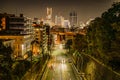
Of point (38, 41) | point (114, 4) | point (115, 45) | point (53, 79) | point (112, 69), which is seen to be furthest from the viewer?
point (38, 41)

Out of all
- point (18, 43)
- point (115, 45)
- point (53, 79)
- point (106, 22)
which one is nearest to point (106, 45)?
point (106, 22)

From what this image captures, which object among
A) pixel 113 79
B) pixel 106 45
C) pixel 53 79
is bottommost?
pixel 53 79

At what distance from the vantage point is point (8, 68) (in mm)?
15258

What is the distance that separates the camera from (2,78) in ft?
49.7

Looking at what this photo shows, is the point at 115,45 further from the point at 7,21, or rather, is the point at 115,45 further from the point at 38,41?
the point at 38,41

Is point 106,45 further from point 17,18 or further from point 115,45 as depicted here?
point 17,18

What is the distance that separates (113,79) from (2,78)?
285 inches

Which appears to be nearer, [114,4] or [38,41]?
[114,4]

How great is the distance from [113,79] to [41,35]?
56936 mm

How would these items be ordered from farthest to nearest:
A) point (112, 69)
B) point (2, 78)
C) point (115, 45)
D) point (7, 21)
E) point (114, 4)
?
point (7, 21)
point (114, 4)
point (112, 69)
point (115, 45)
point (2, 78)

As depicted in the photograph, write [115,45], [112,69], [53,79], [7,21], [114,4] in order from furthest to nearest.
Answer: [7,21]
[53,79]
[114,4]
[112,69]
[115,45]

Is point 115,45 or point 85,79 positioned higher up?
point 115,45

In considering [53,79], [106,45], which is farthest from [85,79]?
[106,45]

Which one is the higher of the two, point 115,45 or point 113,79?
point 115,45
